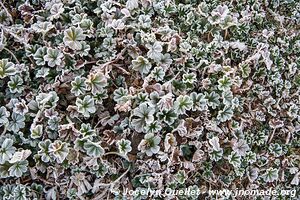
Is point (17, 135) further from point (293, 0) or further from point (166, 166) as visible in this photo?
point (293, 0)

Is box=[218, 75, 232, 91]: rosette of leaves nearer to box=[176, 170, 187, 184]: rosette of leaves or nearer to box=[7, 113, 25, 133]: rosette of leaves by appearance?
box=[176, 170, 187, 184]: rosette of leaves

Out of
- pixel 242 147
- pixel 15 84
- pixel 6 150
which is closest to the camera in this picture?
pixel 6 150

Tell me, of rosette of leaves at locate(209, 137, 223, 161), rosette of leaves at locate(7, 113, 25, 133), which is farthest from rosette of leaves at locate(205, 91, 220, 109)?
rosette of leaves at locate(7, 113, 25, 133)

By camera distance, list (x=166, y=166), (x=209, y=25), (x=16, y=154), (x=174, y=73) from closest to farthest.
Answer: (x=16, y=154)
(x=166, y=166)
(x=174, y=73)
(x=209, y=25)

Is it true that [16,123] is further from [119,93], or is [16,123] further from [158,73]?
[158,73]

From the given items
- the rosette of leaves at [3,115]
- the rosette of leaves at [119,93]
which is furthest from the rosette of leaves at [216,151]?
the rosette of leaves at [3,115]

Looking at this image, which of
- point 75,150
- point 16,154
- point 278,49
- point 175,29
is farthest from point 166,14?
point 16,154

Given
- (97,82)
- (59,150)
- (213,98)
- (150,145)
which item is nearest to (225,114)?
(213,98)
